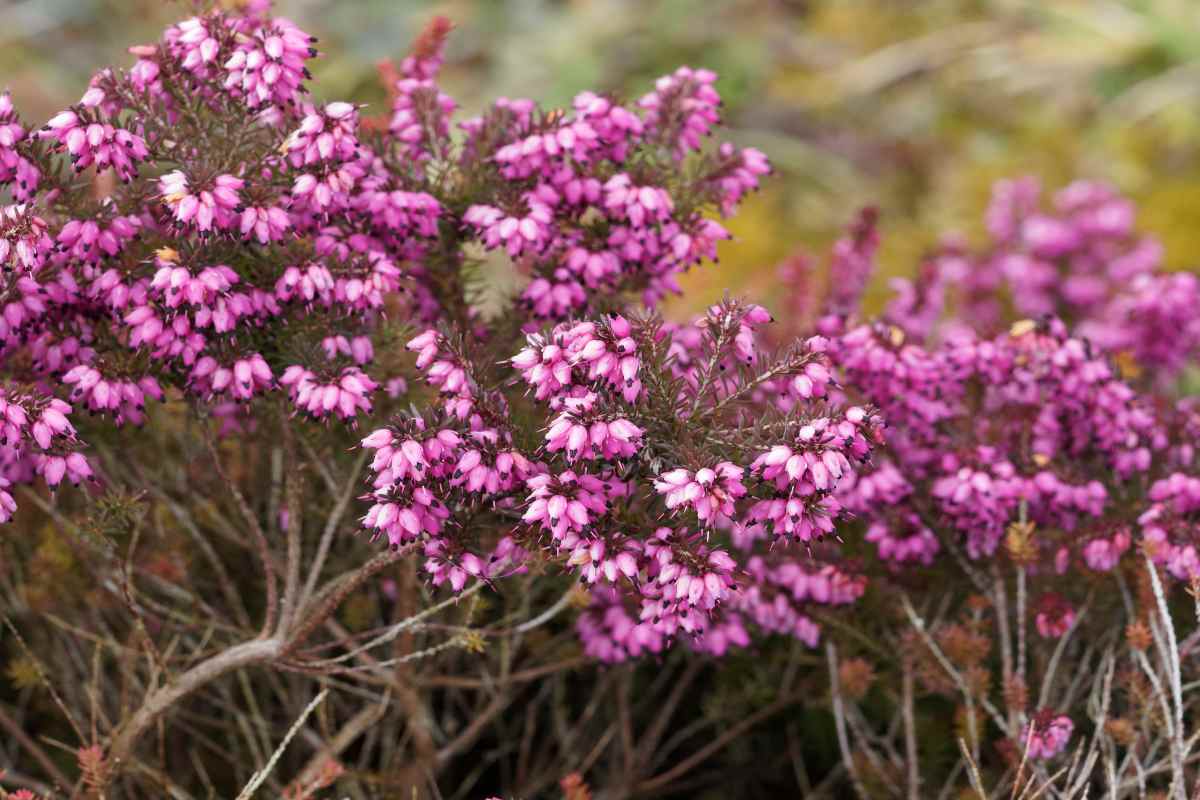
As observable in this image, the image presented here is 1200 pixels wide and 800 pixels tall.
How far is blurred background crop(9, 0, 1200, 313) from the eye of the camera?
382 inches

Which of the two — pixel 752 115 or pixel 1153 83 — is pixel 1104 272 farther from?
pixel 752 115

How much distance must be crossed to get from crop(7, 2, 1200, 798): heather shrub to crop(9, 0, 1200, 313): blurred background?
17.0 feet

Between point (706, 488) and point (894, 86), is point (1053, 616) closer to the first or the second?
point (706, 488)

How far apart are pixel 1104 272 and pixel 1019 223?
47 cm

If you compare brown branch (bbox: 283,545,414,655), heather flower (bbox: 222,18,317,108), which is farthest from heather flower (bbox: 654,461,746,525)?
heather flower (bbox: 222,18,317,108)

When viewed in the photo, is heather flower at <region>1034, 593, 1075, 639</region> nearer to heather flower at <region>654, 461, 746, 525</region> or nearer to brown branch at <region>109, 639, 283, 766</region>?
heather flower at <region>654, 461, 746, 525</region>

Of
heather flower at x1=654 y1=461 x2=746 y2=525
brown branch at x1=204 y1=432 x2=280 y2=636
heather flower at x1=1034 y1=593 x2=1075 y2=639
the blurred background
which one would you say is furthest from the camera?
the blurred background

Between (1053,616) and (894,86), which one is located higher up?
(894,86)

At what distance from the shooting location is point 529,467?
2.66m

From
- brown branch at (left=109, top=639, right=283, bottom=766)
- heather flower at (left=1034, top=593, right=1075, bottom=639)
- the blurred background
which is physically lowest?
brown branch at (left=109, top=639, right=283, bottom=766)

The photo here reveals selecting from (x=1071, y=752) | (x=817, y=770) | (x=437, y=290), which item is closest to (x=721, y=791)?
(x=817, y=770)

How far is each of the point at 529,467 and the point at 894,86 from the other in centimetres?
989

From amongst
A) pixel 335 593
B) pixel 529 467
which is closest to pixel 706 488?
pixel 529 467

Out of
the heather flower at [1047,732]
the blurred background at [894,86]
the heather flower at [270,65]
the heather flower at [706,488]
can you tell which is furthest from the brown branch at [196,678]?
the blurred background at [894,86]
